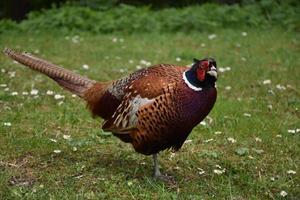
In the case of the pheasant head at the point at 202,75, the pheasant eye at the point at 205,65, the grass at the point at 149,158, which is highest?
the pheasant eye at the point at 205,65

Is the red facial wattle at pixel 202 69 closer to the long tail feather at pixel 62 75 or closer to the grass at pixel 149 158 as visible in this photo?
the grass at pixel 149 158

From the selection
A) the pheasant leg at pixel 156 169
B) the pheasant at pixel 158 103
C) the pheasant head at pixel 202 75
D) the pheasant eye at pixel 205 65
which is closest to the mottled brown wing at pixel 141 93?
the pheasant at pixel 158 103

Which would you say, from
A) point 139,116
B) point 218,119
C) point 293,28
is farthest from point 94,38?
point 139,116

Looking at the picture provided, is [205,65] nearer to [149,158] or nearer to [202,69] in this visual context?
[202,69]

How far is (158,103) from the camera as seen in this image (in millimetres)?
4492

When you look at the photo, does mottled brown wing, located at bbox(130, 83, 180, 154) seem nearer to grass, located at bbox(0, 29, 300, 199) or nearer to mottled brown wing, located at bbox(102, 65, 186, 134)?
mottled brown wing, located at bbox(102, 65, 186, 134)

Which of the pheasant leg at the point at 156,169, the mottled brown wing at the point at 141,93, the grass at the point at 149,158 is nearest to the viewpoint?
the mottled brown wing at the point at 141,93

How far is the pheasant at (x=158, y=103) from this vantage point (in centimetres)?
443

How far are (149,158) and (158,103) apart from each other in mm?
1206

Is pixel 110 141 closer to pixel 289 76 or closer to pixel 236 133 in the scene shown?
pixel 236 133

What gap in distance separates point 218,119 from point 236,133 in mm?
444

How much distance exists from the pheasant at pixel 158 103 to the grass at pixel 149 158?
1.36ft

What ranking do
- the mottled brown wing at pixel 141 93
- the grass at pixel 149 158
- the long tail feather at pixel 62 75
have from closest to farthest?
the mottled brown wing at pixel 141 93 < the grass at pixel 149 158 < the long tail feather at pixel 62 75

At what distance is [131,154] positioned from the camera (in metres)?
5.59
